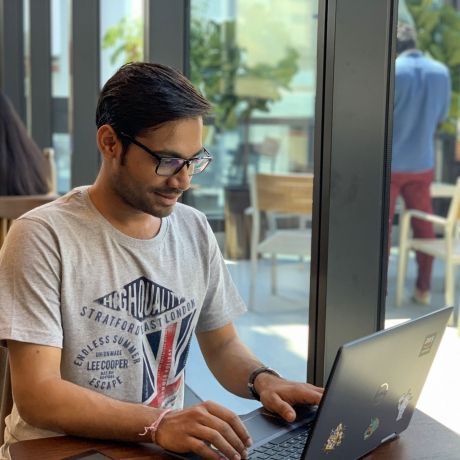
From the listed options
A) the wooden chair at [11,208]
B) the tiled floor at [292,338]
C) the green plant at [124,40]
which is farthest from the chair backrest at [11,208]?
the tiled floor at [292,338]

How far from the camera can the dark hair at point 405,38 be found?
6.19 feet

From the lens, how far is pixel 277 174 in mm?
2645

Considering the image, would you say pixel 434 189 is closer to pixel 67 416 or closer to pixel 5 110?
pixel 67 416

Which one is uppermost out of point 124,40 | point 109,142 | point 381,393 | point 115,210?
point 124,40

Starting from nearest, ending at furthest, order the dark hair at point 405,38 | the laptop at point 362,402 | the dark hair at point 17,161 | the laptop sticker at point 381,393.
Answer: the laptop at point 362,402
the laptop sticker at point 381,393
the dark hair at point 405,38
the dark hair at point 17,161

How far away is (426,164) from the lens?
6.73ft

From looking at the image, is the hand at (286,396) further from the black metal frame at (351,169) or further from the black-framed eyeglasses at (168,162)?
the black-framed eyeglasses at (168,162)

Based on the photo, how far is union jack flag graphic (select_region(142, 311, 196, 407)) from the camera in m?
1.71

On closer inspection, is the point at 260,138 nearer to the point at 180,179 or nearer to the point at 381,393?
the point at 180,179

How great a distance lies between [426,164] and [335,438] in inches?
36.6

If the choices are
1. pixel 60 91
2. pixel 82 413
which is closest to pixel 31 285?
pixel 82 413

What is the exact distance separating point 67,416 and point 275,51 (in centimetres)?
150

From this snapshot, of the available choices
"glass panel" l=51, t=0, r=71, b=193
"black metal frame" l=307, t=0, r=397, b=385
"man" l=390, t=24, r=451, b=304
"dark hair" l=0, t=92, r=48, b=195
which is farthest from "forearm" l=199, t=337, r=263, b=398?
"glass panel" l=51, t=0, r=71, b=193

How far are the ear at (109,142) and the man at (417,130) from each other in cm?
61
